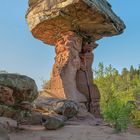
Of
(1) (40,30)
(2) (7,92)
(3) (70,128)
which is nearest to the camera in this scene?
(2) (7,92)

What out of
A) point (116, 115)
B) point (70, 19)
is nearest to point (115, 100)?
point (116, 115)

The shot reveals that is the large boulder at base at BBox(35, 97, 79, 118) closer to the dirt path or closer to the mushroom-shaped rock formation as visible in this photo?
the dirt path

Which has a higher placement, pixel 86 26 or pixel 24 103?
pixel 86 26

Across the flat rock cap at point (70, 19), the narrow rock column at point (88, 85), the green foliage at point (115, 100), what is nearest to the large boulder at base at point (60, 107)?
the green foliage at point (115, 100)

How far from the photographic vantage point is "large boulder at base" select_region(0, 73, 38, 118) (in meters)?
9.12

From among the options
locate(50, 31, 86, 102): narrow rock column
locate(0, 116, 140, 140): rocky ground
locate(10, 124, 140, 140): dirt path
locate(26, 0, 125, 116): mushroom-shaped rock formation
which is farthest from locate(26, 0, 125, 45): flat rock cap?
locate(10, 124, 140, 140): dirt path

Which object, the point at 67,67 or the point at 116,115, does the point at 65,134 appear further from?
the point at 67,67

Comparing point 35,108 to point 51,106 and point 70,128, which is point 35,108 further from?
point 70,128

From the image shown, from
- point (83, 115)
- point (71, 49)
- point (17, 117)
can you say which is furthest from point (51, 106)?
point (71, 49)

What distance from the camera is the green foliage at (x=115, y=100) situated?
34.9 ft

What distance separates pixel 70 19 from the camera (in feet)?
48.0

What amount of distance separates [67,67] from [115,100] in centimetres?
345

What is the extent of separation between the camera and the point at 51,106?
1235 cm

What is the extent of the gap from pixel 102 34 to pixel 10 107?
8.16m
